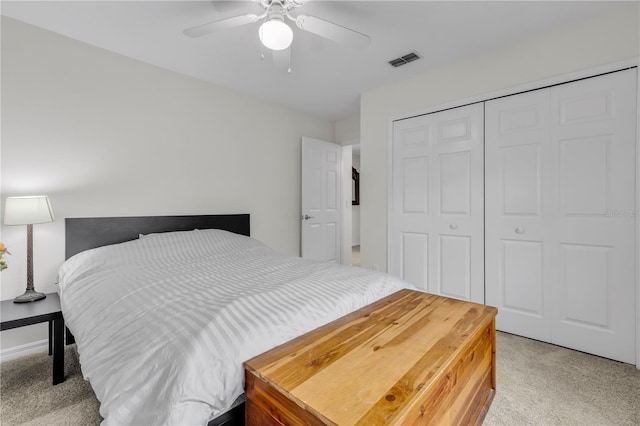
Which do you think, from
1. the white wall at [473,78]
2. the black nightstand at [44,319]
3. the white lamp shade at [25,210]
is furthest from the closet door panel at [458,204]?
the white lamp shade at [25,210]

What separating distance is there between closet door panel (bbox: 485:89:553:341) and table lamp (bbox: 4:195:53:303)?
337 cm

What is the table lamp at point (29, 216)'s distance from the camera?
1.81 metres

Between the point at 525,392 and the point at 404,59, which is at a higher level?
the point at 404,59

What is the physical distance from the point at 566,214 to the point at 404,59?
5.99 feet

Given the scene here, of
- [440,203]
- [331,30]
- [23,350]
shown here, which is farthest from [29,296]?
[440,203]

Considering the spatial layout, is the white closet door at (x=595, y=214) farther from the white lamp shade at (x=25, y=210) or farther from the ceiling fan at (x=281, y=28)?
the white lamp shade at (x=25, y=210)

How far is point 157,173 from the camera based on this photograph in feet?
8.77

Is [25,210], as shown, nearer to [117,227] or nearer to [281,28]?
[117,227]

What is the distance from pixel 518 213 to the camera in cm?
237

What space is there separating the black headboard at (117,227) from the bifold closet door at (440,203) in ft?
6.47

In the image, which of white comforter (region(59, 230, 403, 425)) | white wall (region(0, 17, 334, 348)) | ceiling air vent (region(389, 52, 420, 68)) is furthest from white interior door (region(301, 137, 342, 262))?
white comforter (region(59, 230, 403, 425))

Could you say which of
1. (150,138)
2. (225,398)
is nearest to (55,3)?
(150,138)

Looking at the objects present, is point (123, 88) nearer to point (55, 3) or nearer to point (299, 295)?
point (55, 3)

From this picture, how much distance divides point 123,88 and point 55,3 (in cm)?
68
